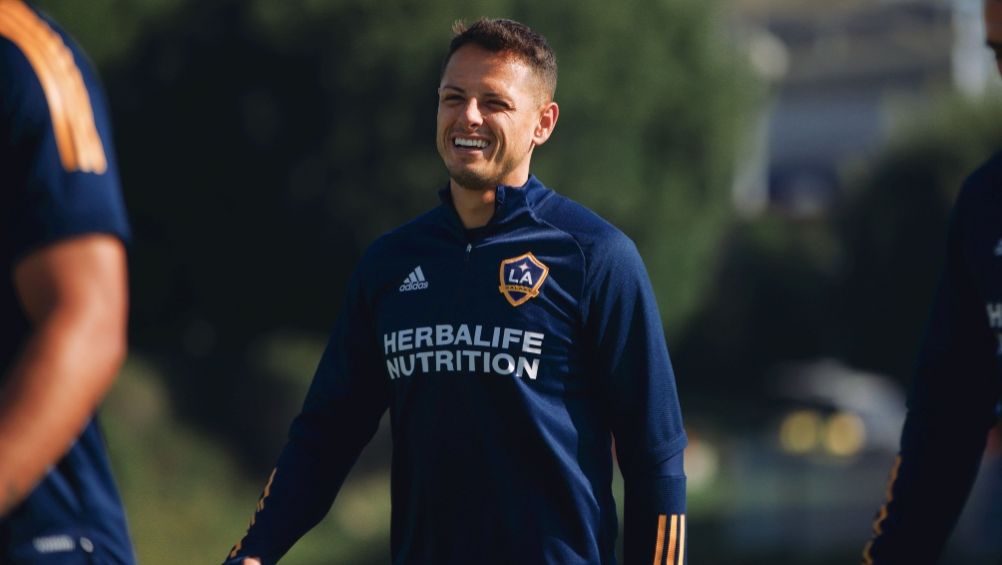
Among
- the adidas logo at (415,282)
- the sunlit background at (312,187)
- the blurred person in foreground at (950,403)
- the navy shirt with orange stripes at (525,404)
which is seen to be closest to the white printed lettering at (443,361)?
the navy shirt with orange stripes at (525,404)

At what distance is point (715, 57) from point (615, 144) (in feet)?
10.5

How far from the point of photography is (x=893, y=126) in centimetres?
3412

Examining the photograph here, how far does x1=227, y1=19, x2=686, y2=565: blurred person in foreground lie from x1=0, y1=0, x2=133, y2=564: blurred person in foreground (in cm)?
128

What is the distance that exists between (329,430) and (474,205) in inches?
28.0

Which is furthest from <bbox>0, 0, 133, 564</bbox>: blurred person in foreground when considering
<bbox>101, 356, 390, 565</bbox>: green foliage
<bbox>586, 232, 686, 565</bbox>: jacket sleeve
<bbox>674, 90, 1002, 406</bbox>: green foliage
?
<bbox>674, 90, 1002, 406</bbox>: green foliage

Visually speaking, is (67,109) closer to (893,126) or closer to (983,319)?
(983,319)

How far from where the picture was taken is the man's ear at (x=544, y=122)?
4398mm

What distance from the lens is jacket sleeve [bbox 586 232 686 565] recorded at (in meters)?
4.15

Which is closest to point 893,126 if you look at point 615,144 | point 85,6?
point 615,144

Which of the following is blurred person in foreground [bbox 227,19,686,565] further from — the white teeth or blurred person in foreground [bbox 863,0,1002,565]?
blurred person in foreground [bbox 863,0,1002,565]

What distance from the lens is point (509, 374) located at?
13.5 ft

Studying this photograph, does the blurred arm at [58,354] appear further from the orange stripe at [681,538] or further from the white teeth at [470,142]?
the orange stripe at [681,538]

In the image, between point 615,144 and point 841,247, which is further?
point 841,247

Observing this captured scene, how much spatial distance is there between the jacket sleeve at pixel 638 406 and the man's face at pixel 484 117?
0.35m
